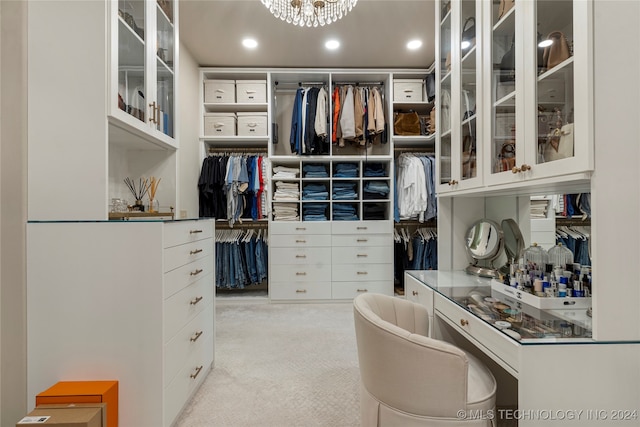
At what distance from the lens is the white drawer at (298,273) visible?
3529 millimetres

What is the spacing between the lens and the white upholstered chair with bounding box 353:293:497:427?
1012mm

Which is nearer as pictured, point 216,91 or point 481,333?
point 481,333

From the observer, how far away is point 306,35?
9.57ft

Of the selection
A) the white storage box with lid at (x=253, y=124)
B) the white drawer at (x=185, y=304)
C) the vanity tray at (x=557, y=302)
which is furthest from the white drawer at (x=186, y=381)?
the white storage box with lid at (x=253, y=124)

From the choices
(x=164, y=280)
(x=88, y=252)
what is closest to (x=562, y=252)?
(x=164, y=280)

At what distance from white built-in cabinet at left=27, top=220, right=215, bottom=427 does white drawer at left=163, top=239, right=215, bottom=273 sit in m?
0.06

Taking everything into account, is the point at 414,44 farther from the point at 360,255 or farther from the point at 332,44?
the point at 360,255

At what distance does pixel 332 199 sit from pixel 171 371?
8.20 feet

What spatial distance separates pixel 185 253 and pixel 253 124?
2358mm

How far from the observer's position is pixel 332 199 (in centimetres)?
362

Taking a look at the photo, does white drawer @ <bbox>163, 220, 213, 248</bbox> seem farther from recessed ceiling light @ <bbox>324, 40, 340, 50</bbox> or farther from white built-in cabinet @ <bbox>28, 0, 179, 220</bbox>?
recessed ceiling light @ <bbox>324, 40, 340, 50</bbox>

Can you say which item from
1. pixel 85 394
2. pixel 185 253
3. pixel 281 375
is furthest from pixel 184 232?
pixel 281 375

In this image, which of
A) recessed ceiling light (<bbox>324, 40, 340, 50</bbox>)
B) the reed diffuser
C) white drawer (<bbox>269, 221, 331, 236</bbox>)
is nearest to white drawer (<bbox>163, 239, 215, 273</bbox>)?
the reed diffuser

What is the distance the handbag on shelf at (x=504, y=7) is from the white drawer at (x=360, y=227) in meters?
2.38
